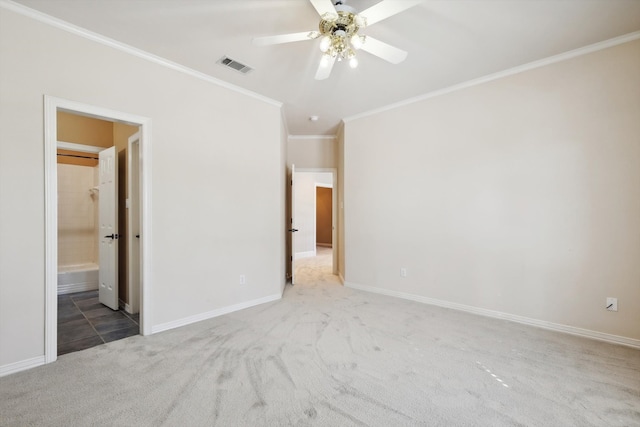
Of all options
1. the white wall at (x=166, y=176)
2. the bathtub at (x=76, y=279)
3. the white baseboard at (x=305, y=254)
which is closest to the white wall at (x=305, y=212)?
the white baseboard at (x=305, y=254)

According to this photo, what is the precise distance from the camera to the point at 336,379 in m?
1.97

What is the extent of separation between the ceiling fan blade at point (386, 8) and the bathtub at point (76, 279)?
5.36m

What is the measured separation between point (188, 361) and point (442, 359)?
6.95 ft

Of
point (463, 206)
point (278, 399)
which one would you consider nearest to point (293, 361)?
point (278, 399)

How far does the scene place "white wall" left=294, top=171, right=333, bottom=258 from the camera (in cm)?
773

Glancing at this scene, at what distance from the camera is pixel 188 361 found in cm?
221

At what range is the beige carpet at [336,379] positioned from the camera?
162cm

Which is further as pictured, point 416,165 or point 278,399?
point 416,165

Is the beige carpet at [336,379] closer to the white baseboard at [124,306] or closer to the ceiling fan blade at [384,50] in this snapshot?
the white baseboard at [124,306]

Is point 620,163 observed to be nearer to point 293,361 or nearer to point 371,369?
point 371,369

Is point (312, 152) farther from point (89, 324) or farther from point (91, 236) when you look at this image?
point (91, 236)

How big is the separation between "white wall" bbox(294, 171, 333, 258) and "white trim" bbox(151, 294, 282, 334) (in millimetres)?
3829

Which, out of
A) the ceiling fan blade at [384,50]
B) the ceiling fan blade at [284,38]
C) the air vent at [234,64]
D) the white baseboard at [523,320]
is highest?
the air vent at [234,64]

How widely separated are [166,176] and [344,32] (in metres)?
2.24
